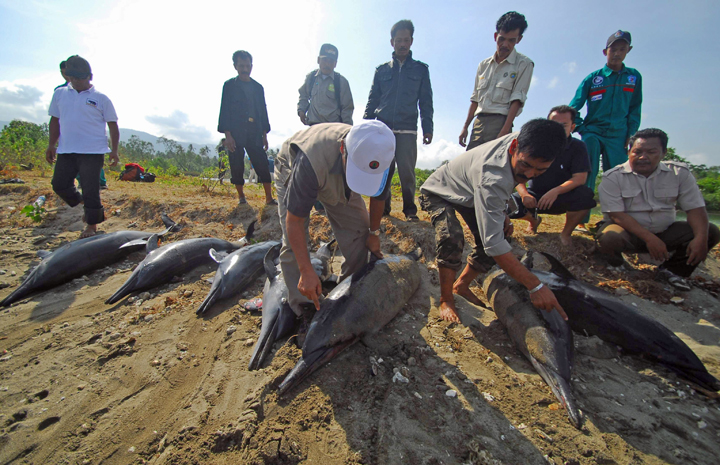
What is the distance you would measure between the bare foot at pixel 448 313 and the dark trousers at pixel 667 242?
7.97 feet

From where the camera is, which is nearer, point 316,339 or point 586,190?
point 316,339

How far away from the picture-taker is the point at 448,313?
10.1ft

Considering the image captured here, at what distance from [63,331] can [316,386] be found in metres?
2.60

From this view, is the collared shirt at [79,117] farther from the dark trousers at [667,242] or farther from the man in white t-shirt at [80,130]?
the dark trousers at [667,242]

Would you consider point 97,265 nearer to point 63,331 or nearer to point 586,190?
point 63,331

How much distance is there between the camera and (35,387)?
2.26 meters

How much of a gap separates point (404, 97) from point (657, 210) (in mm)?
3531

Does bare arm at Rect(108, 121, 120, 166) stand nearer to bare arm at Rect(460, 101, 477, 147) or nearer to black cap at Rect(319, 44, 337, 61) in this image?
black cap at Rect(319, 44, 337, 61)

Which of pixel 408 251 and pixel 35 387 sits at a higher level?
pixel 408 251

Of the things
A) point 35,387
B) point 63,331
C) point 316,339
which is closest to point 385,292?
point 316,339

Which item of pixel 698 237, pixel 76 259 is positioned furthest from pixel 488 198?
pixel 76 259

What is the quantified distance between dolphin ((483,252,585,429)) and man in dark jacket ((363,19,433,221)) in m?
2.36

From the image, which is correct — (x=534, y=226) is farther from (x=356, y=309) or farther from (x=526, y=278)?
(x=356, y=309)

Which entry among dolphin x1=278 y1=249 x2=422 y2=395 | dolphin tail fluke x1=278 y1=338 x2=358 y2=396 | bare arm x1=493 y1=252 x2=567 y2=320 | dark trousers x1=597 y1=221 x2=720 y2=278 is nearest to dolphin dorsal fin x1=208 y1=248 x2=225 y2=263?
dolphin x1=278 y1=249 x2=422 y2=395
